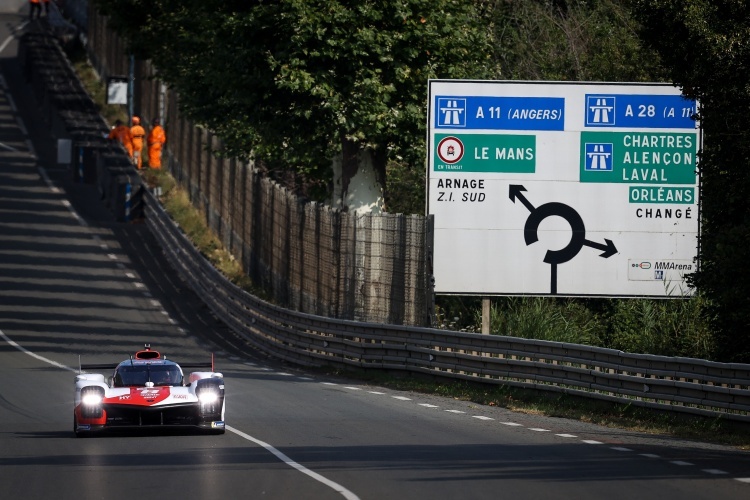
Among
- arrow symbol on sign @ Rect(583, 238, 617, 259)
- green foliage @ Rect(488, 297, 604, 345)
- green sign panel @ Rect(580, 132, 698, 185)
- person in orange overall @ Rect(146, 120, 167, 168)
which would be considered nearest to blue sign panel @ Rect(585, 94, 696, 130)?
green sign panel @ Rect(580, 132, 698, 185)

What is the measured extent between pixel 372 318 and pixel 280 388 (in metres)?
5.62

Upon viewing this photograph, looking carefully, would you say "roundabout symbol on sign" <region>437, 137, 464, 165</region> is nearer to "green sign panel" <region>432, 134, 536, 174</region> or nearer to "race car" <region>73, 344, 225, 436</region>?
"green sign panel" <region>432, 134, 536, 174</region>

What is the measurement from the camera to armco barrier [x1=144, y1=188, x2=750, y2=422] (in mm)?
20109

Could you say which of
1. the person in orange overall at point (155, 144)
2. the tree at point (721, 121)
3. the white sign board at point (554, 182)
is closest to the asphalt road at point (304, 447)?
the tree at point (721, 121)

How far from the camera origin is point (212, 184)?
5047 centimetres

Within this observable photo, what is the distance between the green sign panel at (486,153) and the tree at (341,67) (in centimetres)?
687

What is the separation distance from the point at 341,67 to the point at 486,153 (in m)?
8.50

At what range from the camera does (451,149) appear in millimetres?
28375

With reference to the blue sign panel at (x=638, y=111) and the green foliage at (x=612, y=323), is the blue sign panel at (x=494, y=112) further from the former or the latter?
the green foliage at (x=612, y=323)

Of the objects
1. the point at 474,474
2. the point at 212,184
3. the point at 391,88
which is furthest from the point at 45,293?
the point at 474,474

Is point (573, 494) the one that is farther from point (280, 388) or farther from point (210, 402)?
point (280, 388)

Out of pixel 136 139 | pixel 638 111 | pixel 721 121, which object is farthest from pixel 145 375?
pixel 136 139

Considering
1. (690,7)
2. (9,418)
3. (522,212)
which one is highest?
(690,7)

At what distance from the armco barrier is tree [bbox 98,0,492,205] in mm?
4514
